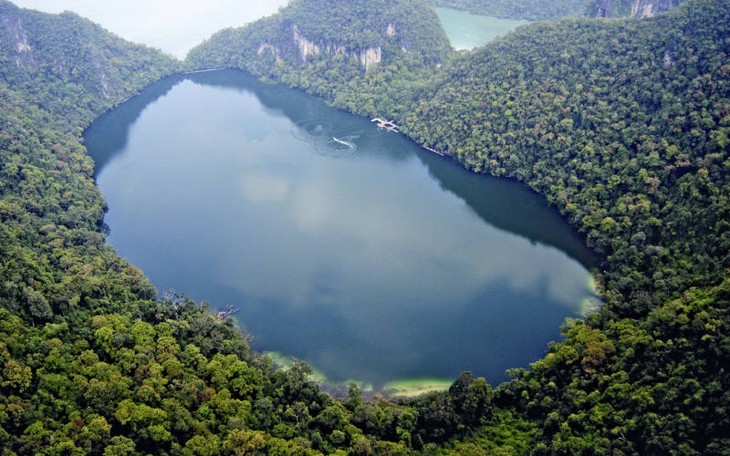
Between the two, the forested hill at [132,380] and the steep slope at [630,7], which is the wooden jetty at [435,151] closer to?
the forested hill at [132,380]

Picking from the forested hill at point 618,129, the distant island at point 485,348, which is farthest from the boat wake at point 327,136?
the forested hill at point 618,129

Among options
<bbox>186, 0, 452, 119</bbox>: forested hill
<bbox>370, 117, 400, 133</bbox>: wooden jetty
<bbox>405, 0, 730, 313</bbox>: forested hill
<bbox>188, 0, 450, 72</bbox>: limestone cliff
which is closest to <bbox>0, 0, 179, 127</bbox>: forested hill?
<bbox>186, 0, 452, 119</bbox>: forested hill

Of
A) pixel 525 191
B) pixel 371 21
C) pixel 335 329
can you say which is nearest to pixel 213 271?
pixel 335 329

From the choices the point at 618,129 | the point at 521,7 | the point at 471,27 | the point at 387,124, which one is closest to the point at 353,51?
the point at 387,124

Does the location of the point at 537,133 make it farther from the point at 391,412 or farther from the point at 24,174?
the point at 24,174

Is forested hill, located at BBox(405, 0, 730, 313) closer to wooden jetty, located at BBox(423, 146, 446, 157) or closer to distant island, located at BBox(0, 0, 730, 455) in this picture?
distant island, located at BBox(0, 0, 730, 455)

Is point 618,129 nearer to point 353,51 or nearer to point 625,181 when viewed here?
point 625,181
